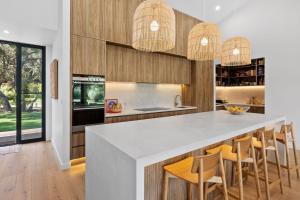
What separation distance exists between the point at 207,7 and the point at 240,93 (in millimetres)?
3012

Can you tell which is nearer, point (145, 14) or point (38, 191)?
point (145, 14)

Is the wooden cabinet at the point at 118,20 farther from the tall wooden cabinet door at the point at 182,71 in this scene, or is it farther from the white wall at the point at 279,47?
the white wall at the point at 279,47

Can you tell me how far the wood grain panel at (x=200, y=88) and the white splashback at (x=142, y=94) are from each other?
34 cm

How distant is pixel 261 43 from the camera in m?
4.71

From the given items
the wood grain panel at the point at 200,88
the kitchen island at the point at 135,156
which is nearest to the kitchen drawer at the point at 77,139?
the kitchen island at the point at 135,156

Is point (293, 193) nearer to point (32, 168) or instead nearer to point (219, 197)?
point (219, 197)

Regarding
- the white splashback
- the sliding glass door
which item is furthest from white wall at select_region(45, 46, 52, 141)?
the white splashback

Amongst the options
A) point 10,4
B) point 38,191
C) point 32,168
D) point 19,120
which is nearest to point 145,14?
point 38,191

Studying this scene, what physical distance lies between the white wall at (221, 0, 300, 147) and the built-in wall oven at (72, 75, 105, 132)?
4189 mm

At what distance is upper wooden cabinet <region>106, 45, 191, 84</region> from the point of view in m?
3.52

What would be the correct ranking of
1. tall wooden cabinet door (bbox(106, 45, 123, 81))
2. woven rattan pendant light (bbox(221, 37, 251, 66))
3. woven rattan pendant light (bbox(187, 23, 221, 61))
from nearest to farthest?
woven rattan pendant light (bbox(187, 23, 221, 61)) → woven rattan pendant light (bbox(221, 37, 251, 66)) → tall wooden cabinet door (bbox(106, 45, 123, 81))

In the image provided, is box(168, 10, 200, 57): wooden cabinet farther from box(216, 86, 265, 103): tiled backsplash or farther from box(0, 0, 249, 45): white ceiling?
box(216, 86, 265, 103): tiled backsplash

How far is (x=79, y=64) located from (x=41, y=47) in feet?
7.01

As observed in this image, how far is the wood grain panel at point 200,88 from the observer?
4785mm
